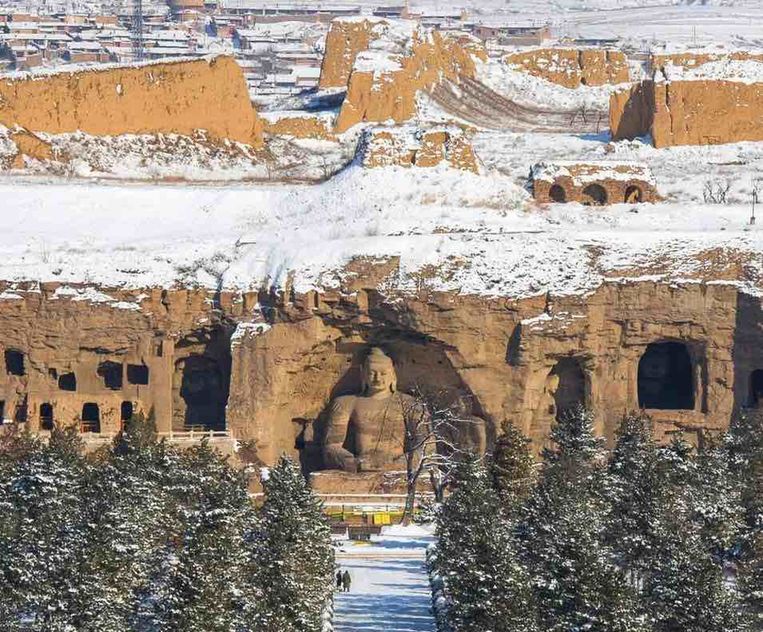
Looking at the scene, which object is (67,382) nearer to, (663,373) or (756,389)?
(663,373)

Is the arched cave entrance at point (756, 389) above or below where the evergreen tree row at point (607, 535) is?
above

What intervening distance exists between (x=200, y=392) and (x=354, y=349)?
5.78 m

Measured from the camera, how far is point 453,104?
136250 millimetres

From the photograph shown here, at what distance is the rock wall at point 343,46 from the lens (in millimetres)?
140875

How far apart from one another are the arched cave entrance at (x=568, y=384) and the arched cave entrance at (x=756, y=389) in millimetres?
5197

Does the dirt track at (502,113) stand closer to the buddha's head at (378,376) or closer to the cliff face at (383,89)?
the cliff face at (383,89)

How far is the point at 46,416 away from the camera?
99375mm

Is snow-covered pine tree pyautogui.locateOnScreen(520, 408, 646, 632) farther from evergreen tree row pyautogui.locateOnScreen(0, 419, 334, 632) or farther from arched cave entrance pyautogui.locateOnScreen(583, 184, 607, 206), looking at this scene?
arched cave entrance pyautogui.locateOnScreen(583, 184, 607, 206)

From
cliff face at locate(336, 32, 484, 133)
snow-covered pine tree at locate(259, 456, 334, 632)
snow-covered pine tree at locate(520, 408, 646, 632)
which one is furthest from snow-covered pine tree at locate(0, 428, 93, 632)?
→ cliff face at locate(336, 32, 484, 133)

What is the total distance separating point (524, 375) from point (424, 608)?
1820cm

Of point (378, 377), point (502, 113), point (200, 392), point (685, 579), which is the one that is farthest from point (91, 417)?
point (502, 113)

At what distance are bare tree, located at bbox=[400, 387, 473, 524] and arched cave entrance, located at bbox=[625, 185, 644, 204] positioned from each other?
550 inches

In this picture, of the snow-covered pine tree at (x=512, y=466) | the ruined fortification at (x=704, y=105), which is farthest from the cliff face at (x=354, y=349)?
the ruined fortification at (x=704, y=105)

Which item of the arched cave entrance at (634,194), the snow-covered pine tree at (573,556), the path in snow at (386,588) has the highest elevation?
the arched cave entrance at (634,194)
